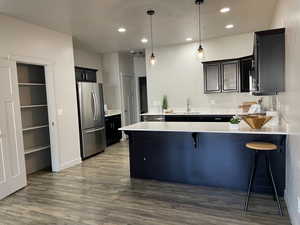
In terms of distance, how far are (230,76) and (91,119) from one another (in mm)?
3548

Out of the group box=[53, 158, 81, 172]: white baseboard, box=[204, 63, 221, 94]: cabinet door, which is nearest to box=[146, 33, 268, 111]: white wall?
box=[204, 63, 221, 94]: cabinet door

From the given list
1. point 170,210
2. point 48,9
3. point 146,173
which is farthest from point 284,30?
point 48,9

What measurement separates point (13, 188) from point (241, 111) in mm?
4898

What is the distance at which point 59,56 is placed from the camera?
15.1ft

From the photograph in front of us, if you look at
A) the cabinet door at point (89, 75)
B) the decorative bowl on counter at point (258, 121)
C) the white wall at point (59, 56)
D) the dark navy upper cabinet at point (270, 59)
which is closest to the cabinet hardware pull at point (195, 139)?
the decorative bowl on counter at point (258, 121)

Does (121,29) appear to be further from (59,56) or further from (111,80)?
(111,80)

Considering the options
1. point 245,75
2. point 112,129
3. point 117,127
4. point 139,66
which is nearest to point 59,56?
point 112,129

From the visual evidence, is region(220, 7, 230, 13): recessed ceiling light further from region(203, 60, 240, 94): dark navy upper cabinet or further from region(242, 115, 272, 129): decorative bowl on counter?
region(242, 115, 272, 129): decorative bowl on counter

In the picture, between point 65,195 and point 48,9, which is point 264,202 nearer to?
point 65,195

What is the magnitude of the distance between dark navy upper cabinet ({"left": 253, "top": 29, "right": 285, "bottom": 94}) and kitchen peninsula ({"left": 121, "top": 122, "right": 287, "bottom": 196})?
0.59 meters

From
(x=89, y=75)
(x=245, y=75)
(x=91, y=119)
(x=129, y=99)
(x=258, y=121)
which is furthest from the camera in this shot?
(x=129, y=99)

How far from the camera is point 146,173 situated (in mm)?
3895

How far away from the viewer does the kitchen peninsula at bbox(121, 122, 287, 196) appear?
304 cm

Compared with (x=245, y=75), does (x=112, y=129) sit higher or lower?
lower
